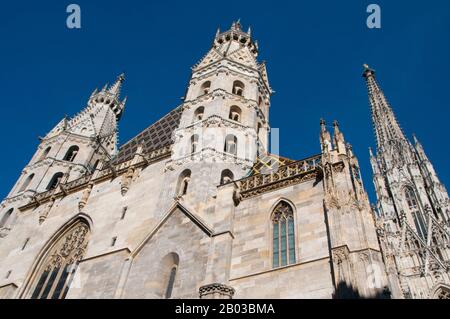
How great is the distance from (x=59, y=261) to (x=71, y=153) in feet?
34.6

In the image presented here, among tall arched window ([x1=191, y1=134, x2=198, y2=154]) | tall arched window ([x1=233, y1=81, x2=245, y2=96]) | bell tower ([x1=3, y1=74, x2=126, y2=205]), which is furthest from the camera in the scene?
bell tower ([x1=3, y1=74, x2=126, y2=205])

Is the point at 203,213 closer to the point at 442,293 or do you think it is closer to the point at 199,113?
the point at 199,113

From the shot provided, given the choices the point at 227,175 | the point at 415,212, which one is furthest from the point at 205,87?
the point at 415,212

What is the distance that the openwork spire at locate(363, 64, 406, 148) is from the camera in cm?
6284

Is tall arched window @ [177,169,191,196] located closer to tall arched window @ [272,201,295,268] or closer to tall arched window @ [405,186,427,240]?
tall arched window @ [272,201,295,268]

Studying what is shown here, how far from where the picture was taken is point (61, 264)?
18.1 m

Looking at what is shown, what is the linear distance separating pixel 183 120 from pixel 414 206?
1466 inches

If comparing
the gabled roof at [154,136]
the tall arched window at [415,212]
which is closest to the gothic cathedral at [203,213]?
the gabled roof at [154,136]

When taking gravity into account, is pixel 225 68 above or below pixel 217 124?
above

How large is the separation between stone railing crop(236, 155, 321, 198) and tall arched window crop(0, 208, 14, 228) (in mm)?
13397

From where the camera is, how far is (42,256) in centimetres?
1878

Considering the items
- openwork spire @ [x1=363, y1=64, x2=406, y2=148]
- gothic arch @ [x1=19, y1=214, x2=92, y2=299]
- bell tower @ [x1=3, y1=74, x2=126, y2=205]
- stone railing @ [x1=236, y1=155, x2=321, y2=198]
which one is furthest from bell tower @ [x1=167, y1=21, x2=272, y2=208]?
openwork spire @ [x1=363, y1=64, x2=406, y2=148]
